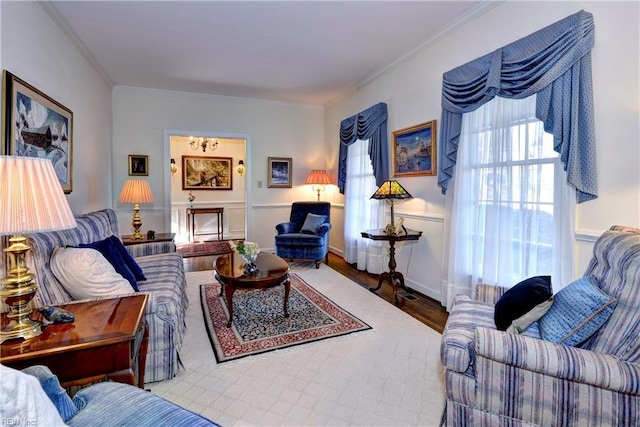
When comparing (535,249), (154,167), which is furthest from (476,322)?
(154,167)

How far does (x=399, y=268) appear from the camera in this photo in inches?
154

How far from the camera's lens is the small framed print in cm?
486

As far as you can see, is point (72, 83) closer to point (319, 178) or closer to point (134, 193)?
point (134, 193)

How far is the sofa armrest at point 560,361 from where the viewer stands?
116 cm

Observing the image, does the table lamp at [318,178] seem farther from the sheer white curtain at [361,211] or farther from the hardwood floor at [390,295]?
the hardwood floor at [390,295]

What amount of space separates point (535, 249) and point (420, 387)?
1357mm

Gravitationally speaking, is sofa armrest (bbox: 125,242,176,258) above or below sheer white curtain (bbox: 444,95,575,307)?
below

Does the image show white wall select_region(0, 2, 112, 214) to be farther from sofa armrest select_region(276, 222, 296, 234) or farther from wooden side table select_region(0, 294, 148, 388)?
sofa armrest select_region(276, 222, 296, 234)

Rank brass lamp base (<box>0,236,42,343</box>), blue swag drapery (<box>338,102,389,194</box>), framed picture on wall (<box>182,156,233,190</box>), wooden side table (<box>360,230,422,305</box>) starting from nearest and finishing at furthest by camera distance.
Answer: brass lamp base (<box>0,236,42,343</box>), wooden side table (<box>360,230,422,305</box>), blue swag drapery (<box>338,102,389,194</box>), framed picture on wall (<box>182,156,233,190</box>)

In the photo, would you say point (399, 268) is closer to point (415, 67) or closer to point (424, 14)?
Answer: point (415, 67)

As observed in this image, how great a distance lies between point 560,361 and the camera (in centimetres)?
122

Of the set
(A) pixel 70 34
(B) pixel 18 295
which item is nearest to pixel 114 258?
(B) pixel 18 295

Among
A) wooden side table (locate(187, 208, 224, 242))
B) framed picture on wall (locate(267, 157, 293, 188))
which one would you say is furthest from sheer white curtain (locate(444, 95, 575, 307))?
wooden side table (locate(187, 208, 224, 242))

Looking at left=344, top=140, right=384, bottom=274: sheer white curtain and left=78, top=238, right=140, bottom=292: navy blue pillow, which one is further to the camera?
left=344, top=140, right=384, bottom=274: sheer white curtain
